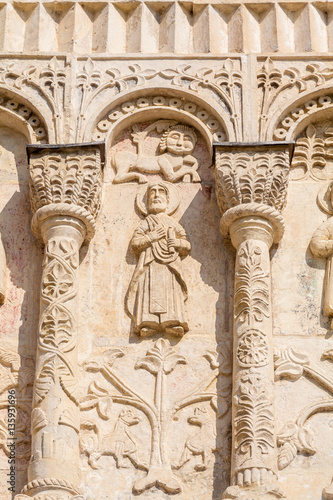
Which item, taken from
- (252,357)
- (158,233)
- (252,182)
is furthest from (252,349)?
(252,182)

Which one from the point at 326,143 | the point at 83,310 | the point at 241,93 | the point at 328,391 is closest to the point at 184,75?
the point at 241,93

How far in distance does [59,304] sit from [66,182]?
1.10m

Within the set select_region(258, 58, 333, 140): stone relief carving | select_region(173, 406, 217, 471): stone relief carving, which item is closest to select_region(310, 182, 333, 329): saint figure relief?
select_region(258, 58, 333, 140): stone relief carving

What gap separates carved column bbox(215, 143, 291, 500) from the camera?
10.4 meters

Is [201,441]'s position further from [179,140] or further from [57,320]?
[179,140]

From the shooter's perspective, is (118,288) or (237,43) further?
(237,43)

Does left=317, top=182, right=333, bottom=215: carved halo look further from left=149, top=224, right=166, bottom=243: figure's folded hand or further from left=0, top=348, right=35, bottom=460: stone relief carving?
left=0, top=348, right=35, bottom=460: stone relief carving

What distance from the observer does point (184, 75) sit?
12.3 metres

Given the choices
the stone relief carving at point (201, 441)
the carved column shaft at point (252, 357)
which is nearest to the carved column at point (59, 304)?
the stone relief carving at point (201, 441)

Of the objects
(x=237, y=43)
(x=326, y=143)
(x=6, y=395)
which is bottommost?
(x=6, y=395)

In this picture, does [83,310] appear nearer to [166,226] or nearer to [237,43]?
[166,226]

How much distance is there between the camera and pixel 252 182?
38.0ft

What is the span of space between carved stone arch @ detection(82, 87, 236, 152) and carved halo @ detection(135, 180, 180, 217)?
48cm

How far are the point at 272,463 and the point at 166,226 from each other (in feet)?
7.54
